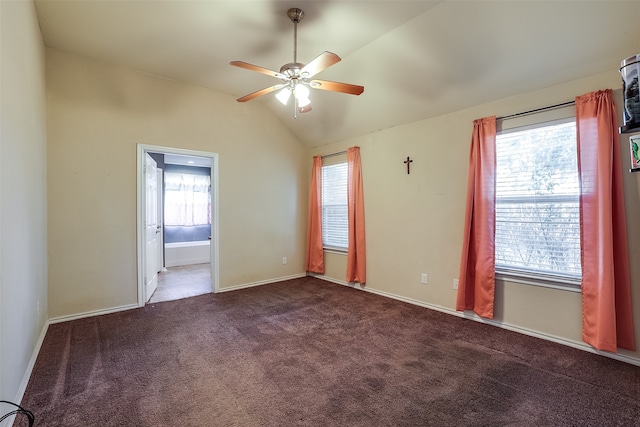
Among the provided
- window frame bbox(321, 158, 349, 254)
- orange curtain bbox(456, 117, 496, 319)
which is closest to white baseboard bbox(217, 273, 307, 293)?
window frame bbox(321, 158, 349, 254)

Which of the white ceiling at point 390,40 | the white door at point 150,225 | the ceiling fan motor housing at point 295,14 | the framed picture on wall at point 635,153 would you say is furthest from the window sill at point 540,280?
the white door at point 150,225

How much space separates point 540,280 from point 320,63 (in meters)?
2.85

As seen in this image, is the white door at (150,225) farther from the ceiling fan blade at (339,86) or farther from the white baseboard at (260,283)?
the ceiling fan blade at (339,86)

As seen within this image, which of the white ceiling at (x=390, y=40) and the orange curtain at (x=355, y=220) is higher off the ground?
the white ceiling at (x=390, y=40)

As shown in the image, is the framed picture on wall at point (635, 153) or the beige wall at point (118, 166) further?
the beige wall at point (118, 166)

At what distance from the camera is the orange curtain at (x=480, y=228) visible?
304 centimetres

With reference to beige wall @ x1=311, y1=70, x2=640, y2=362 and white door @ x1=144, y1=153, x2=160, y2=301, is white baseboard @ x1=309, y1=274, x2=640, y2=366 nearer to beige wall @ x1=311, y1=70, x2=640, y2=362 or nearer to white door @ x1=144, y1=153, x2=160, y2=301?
beige wall @ x1=311, y1=70, x2=640, y2=362

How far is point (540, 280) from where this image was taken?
2.81 meters

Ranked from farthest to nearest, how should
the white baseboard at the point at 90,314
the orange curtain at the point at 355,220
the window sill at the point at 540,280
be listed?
the orange curtain at the point at 355,220, the white baseboard at the point at 90,314, the window sill at the point at 540,280

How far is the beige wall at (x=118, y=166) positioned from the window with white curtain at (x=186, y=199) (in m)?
3.57

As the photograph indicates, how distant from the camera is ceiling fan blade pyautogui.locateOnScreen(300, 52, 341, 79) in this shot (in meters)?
2.13

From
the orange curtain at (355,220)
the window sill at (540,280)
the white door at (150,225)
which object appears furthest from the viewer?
the orange curtain at (355,220)

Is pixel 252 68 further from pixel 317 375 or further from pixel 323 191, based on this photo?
pixel 323 191

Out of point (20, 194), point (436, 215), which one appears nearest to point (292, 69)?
point (20, 194)
